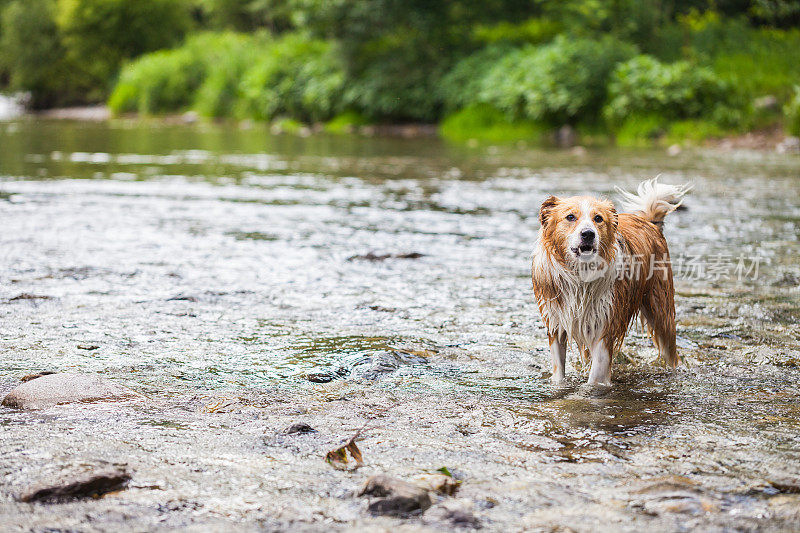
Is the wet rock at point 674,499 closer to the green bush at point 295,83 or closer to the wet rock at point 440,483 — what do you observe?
the wet rock at point 440,483

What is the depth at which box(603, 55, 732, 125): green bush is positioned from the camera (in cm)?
1958

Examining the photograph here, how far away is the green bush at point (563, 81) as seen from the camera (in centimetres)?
2161

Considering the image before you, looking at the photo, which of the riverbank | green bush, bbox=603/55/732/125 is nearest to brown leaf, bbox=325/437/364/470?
the riverbank

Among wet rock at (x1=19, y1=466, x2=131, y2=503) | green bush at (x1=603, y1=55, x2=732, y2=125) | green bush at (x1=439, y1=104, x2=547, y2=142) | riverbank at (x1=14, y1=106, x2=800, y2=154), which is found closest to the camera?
wet rock at (x1=19, y1=466, x2=131, y2=503)

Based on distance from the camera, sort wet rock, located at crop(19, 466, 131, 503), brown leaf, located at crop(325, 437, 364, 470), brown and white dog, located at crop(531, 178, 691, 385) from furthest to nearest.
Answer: brown and white dog, located at crop(531, 178, 691, 385)
brown leaf, located at crop(325, 437, 364, 470)
wet rock, located at crop(19, 466, 131, 503)

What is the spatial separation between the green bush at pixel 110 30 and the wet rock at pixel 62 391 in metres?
52.3

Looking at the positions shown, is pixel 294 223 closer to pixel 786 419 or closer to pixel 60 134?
pixel 786 419

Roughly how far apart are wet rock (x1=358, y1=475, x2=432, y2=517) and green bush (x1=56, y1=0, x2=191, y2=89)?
2120 inches

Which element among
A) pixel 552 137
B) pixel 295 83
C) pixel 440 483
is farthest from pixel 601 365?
pixel 295 83

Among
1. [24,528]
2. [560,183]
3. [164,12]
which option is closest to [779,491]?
[24,528]

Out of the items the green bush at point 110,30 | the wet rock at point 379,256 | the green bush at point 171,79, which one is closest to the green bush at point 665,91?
the wet rock at point 379,256

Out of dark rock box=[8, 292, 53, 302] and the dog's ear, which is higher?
the dog's ear

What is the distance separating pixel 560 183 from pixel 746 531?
1027 cm

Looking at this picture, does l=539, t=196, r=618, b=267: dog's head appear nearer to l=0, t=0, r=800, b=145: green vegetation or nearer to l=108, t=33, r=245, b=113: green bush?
l=0, t=0, r=800, b=145: green vegetation
